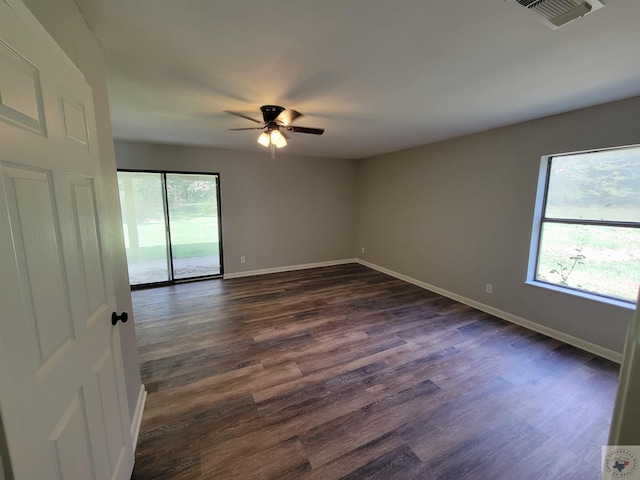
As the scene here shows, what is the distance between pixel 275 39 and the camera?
1.56 m

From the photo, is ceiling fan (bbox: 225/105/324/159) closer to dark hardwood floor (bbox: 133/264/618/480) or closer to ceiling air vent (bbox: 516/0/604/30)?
ceiling air vent (bbox: 516/0/604/30)

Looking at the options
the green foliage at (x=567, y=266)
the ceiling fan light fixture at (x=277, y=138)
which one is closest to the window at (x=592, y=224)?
the green foliage at (x=567, y=266)

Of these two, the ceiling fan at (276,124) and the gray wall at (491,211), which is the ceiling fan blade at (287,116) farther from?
the gray wall at (491,211)

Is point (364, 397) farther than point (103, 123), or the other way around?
point (364, 397)

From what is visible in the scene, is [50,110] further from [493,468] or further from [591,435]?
[591,435]

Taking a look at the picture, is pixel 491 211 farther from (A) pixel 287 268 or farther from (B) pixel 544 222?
(A) pixel 287 268

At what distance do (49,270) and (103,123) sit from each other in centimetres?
116

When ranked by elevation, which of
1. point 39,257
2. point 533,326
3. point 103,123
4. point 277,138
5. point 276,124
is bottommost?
point 533,326

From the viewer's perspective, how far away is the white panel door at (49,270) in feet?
2.19

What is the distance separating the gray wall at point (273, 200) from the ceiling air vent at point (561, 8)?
14.7ft

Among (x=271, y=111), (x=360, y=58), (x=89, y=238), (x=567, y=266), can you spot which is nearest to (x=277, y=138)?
(x=271, y=111)

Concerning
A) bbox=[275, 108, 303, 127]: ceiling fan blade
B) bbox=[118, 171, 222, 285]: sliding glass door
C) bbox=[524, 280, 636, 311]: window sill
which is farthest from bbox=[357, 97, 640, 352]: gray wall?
bbox=[118, 171, 222, 285]: sliding glass door

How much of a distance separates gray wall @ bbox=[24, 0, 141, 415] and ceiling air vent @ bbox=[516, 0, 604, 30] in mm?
2038

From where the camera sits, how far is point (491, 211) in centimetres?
357
